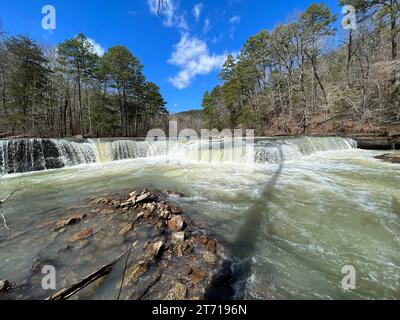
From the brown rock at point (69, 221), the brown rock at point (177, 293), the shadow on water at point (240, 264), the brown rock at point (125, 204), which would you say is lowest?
the shadow on water at point (240, 264)

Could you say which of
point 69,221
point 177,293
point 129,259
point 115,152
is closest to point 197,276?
point 177,293

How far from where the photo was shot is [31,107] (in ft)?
48.6

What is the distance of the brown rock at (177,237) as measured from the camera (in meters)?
2.38

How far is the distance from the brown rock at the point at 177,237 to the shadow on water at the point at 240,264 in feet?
2.09

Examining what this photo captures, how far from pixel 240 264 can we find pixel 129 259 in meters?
1.26

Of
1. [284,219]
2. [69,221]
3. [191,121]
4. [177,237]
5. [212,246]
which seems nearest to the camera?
[212,246]

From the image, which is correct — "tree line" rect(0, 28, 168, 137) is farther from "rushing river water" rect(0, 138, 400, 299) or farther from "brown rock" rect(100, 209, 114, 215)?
"brown rock" rect(100, 209, 114, 215)

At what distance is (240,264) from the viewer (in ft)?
6.81

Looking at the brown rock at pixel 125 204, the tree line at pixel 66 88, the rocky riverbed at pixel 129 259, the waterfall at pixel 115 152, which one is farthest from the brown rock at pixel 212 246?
the tree line at pixel 66 88

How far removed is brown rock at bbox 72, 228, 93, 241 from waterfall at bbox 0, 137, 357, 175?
22.4 feet

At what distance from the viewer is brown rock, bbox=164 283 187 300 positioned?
1.61 metres

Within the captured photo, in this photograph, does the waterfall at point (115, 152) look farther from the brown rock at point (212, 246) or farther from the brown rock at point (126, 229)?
the brown rock at point (126, 229)

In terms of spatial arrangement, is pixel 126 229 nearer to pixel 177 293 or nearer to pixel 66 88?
pixel 177 293
